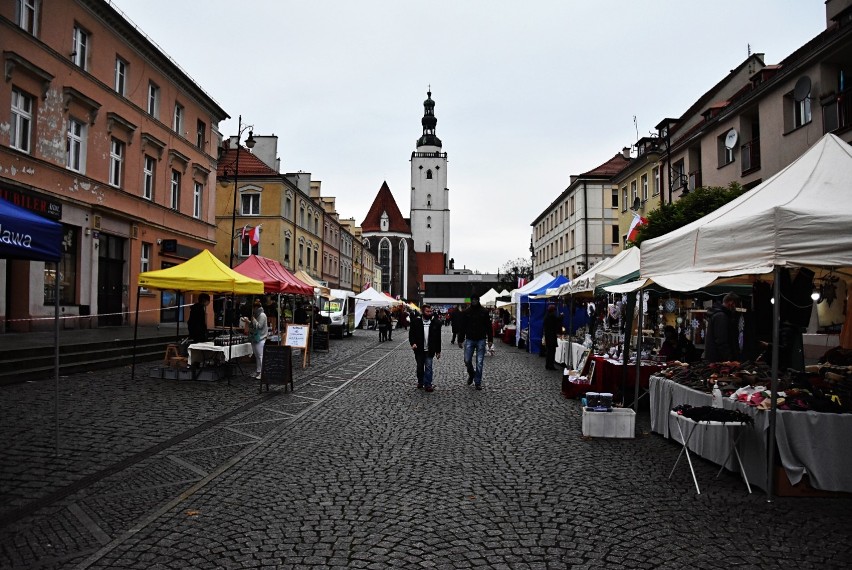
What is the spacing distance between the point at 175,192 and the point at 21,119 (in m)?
10.0

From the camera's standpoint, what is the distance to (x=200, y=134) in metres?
29.9

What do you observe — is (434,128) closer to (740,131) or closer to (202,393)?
(740,131)

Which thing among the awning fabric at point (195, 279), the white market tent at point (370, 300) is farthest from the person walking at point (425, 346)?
the white market tent at point (370, 300)

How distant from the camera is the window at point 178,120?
1064 inches

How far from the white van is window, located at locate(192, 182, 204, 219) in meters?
7.51

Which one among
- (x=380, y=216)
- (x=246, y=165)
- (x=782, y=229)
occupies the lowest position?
(x=782, y=229)

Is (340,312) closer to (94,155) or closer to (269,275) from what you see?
(94,155)

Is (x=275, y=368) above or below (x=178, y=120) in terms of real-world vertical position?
below

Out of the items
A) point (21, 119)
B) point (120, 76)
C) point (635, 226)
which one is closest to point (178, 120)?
point (120, 76)

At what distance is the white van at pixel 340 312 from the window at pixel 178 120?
10371mm

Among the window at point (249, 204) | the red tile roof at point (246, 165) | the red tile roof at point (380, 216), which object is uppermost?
the red tile roof at point (380, 216)

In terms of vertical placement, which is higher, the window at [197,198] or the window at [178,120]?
the window at [178,120]

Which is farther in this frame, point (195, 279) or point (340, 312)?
point (340, 312)

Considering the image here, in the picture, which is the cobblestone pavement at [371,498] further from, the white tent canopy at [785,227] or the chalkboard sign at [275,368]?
the chalkboard sign at [275,368]
